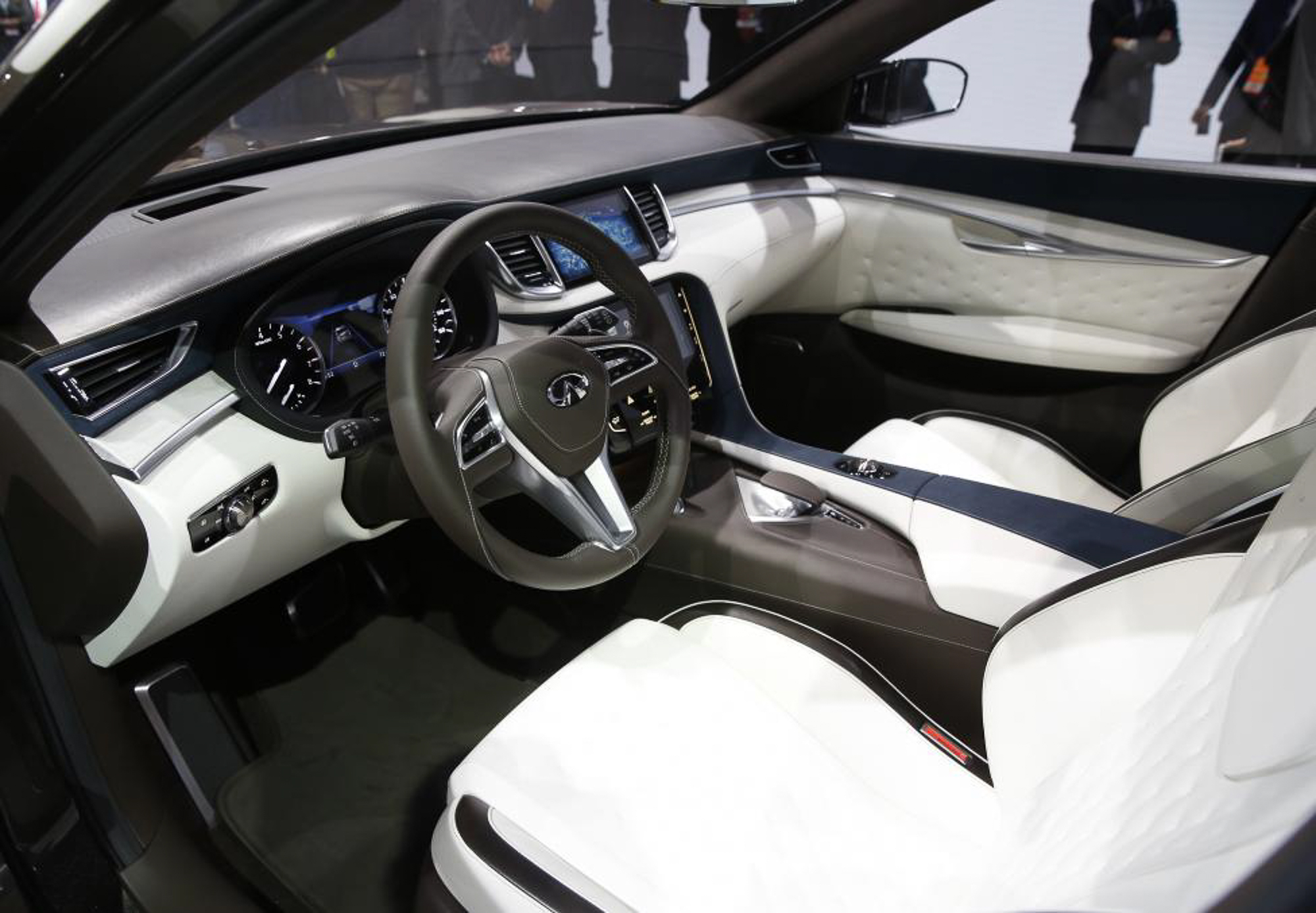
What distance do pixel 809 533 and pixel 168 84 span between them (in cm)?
105

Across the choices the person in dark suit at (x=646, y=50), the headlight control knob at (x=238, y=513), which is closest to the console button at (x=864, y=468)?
the headlight control knob at (x=238, y=513)

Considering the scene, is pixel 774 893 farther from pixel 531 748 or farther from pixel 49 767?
pixel 49 767

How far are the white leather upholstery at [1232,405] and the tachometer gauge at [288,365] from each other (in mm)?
1254

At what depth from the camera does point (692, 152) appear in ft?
6.15

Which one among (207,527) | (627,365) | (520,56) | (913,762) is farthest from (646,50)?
A: (913,762)

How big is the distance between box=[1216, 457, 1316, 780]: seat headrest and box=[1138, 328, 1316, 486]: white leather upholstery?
60 centimetres

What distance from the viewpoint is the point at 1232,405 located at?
1422mm

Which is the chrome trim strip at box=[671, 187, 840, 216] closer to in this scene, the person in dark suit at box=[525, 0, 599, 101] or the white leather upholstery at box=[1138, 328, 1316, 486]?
the white leather upholstery at box=[1138, 328, 1316, 486]

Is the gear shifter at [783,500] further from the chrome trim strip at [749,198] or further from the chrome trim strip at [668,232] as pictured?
the chrome trim strip at [749,198]

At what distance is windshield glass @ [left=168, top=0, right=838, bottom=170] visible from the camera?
3.26 metres

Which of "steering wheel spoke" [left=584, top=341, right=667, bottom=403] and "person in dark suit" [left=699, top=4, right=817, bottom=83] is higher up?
"person in dark suit" [left=699, top=4, right=817, bottom=83]

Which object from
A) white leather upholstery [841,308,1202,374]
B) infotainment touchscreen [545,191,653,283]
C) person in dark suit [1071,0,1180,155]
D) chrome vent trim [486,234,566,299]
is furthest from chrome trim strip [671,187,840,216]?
person in dark suit [1071,0,1180,155]

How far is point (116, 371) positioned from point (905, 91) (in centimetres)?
189

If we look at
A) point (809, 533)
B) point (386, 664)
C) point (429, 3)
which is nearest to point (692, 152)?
point (809, 533)
